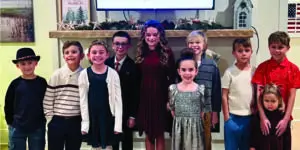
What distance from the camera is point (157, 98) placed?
105 inches

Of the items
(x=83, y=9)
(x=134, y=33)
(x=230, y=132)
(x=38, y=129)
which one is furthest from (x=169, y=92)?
(x=83, y=9)

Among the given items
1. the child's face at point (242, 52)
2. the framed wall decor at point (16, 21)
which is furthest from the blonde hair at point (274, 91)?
the framed wall decor at point (16, 21)

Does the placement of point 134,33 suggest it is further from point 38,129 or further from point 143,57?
point 38,129

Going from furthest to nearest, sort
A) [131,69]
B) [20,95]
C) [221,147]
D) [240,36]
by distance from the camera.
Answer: [221,147] < [240,36] < [131,69] < [20,95]

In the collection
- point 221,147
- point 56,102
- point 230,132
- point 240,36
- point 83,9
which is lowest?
point 221,147

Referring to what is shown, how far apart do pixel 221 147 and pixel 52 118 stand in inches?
62.0

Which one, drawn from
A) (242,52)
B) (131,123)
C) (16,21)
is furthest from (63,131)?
(16,21)

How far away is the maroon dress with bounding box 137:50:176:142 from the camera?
2.67 meters

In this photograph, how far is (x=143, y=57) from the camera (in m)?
2.72

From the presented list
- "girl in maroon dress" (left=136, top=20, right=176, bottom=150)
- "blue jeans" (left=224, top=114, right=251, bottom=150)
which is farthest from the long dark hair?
"blue jeans" (left=224, top=114, right=251, bottom=150)

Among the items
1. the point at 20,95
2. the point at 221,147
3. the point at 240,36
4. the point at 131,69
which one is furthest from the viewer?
the point at 221,147

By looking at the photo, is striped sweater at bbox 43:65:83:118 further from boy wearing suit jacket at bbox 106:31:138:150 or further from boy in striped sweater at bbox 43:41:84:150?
boy wearing suit jacket at bbox 106:31:138:150

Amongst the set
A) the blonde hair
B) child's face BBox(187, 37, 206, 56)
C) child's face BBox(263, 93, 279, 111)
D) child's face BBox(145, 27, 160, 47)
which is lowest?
child's face BBox(263, 93, 279, 111)

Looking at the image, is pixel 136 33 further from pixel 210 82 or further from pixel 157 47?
pixel 210 82
